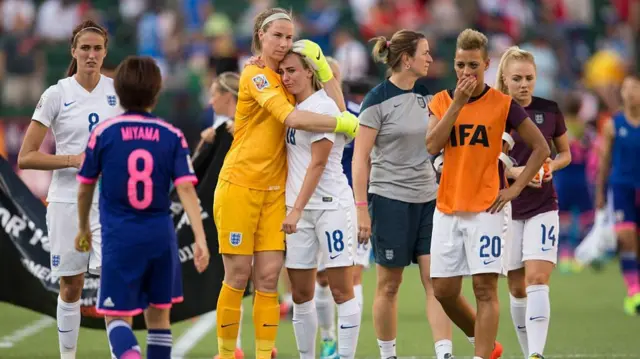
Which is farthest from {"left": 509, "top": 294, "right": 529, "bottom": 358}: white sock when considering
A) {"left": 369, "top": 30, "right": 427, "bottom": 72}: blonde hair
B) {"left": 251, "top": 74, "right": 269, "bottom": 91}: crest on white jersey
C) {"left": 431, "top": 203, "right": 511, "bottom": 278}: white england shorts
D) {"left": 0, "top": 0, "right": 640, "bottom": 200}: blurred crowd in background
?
{"left": 0, "top": 0, "right": 640, "bottom": 200}: blurred crowd in background

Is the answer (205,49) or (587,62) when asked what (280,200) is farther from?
(587,62)

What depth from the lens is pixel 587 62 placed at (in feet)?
89.1

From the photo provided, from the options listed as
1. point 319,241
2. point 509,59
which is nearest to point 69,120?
point 319,241

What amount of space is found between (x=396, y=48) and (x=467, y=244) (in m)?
1.63

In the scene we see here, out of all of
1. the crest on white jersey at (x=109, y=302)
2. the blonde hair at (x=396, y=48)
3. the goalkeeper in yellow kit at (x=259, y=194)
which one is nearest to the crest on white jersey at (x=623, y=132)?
the blonde hair at (x=396, y=48)

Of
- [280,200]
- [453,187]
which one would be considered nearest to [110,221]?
[280,200]

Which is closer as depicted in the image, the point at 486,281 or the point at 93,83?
the point at 486,281

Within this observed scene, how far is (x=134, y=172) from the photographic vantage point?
7.10 meters

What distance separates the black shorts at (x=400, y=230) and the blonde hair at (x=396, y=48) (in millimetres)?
975

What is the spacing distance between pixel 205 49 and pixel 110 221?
18803 millimetres

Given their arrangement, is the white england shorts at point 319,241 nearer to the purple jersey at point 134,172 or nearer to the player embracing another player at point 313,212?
the player embracing another player at point 313,212

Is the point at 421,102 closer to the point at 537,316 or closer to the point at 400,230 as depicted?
the point at 400,230

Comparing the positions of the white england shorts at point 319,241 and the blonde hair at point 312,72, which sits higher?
the blonde hair at point 312,72

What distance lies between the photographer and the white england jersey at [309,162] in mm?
8203
